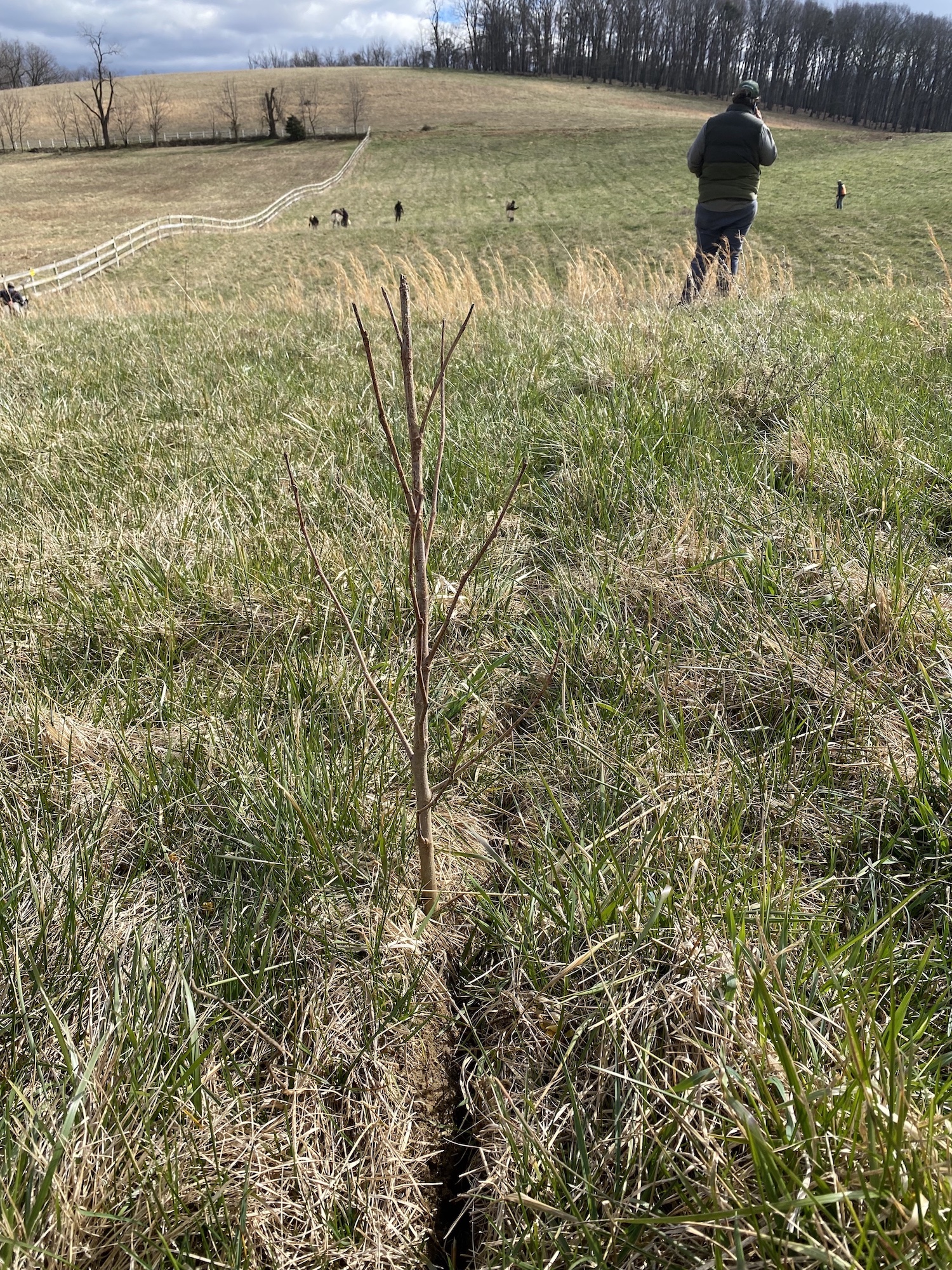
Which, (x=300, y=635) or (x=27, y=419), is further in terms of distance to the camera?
(x=27, y=419)

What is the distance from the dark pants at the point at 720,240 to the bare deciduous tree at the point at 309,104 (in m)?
68.5

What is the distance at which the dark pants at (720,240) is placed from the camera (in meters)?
6.81

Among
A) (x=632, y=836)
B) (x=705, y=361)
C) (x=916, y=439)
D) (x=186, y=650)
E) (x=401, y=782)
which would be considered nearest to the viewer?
(x=632, y=836)

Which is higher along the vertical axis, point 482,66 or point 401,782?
point 482,66

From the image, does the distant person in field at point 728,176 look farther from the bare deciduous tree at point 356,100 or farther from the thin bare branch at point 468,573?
the bare deciduous tree at point 356,100

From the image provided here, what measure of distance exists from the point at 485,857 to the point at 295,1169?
65 centimetres

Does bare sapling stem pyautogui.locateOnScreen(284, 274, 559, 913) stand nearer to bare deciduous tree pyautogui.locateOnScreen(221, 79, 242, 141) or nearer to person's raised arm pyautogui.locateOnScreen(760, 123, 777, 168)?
person's raised arm pyautogui.locateOnScreen(760, 123, 777, 168)

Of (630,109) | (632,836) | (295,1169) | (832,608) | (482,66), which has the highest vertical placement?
(482,66)

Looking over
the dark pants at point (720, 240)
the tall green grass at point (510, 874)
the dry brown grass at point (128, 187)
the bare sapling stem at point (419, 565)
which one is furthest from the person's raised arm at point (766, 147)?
the dry brown grass at point (128, 187)

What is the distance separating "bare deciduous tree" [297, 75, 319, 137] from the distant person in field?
68.5 meters

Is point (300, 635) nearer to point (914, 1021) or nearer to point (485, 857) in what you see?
point (485, 857)

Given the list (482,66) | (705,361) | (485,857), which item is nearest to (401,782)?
(485,857)

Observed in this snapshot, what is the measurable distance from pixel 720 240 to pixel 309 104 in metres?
81.8

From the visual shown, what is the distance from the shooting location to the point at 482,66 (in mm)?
108000
